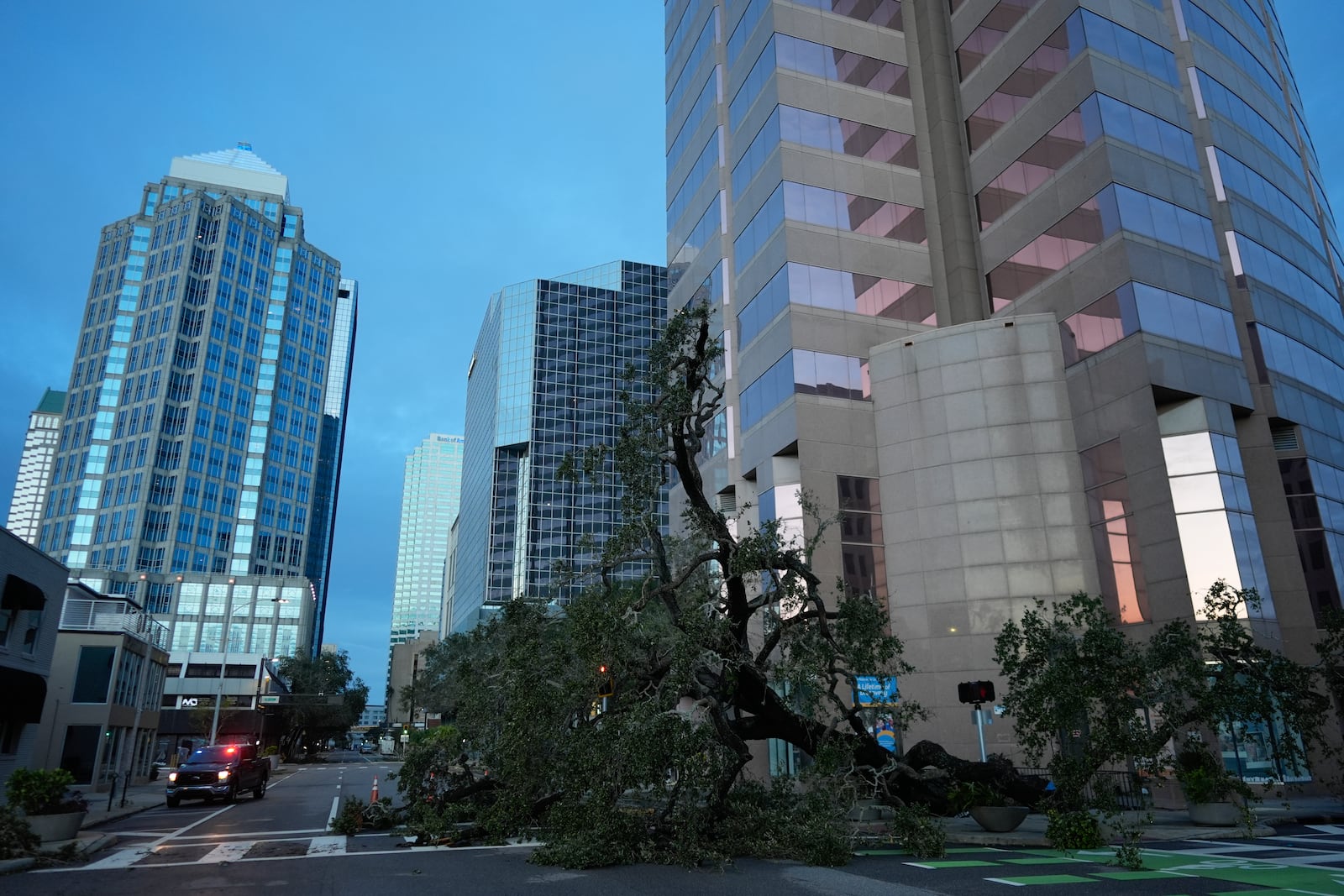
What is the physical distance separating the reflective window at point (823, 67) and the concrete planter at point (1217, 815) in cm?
3656

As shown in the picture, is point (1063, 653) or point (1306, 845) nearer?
point (1306, 845)

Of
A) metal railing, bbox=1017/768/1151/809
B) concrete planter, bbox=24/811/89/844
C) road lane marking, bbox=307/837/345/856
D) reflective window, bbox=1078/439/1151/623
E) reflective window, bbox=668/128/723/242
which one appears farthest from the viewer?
reflective window, bbox=668/128/723/242

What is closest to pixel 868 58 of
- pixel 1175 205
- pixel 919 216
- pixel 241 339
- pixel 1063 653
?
pixel 919 216

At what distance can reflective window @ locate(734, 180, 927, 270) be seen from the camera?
133ft

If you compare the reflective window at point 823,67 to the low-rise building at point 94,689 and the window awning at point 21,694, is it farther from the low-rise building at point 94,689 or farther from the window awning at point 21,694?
the low-rise building at point 94,689

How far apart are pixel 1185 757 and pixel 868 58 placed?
122ft

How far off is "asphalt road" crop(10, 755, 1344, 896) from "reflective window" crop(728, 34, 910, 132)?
3785 cm

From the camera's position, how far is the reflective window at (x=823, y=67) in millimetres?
42875

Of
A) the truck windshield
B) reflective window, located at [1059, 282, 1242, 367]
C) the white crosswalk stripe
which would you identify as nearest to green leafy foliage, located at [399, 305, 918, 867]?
the white crosswalk stripe

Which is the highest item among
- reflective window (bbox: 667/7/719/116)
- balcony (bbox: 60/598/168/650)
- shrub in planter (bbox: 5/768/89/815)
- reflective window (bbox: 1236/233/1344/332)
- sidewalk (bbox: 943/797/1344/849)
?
reflective window (bbox: 667/7/719/116)

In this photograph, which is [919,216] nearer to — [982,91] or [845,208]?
[845,208]

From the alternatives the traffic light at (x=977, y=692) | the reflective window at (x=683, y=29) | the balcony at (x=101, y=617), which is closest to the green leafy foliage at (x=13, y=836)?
the traffic light at (x=977, y=692)

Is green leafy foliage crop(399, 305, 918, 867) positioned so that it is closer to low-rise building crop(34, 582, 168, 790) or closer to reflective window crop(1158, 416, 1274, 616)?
reflective window crop(1158, 416, 1274, 616)

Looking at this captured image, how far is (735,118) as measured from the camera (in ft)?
155
